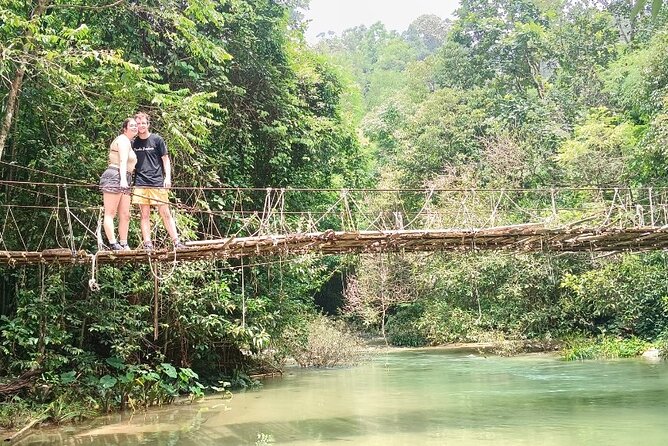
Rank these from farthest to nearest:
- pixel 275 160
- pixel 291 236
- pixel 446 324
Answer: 1. pixel 446 324
2. pixel 275 160
3. pixel 291 236

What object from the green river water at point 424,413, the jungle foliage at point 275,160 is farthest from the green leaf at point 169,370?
the green river water at point 424,413

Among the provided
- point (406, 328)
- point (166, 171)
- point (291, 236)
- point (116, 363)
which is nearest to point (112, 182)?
point (166, 171)

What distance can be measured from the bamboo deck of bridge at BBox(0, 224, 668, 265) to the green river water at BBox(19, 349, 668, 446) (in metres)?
1.73

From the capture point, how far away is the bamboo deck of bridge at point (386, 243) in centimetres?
573

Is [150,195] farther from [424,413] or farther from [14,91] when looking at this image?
[424,413]

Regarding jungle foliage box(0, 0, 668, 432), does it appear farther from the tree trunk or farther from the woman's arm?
the woman's arm

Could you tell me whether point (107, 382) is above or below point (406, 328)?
above

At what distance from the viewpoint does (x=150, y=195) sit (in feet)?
18.5

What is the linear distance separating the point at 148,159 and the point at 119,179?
13.3 inches

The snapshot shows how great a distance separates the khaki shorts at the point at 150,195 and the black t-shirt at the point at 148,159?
0.05 meters

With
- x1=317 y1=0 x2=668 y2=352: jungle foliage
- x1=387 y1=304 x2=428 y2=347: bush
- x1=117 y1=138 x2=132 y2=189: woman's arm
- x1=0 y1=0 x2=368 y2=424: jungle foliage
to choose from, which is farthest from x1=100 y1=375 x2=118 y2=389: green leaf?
x1=387 y1=304 x2=428 y2=347: bush

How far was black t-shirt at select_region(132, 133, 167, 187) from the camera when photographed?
18.5 feet

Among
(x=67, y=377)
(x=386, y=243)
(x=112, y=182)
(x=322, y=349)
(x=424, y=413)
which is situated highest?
(x=112, y=182)

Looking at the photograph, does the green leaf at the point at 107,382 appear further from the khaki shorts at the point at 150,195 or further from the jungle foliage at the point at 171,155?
the khaki shorts at the point at 150,195
